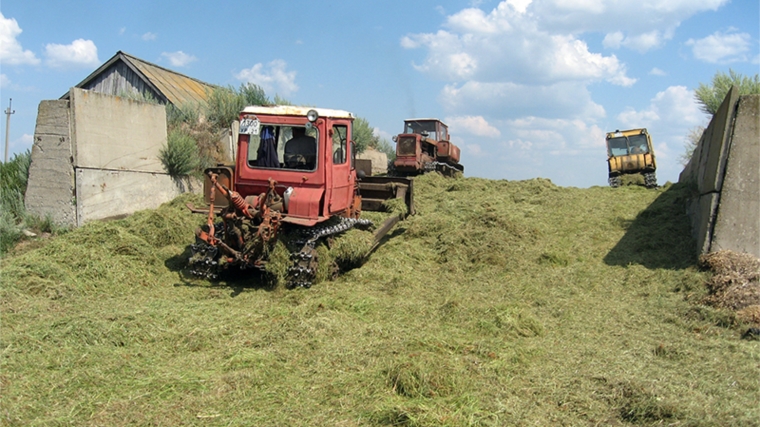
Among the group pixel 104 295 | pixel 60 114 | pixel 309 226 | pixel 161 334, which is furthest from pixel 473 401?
pixel 60 114

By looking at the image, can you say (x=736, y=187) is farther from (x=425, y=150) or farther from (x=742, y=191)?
(x=425, y=150)

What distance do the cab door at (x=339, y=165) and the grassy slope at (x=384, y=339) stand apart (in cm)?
113

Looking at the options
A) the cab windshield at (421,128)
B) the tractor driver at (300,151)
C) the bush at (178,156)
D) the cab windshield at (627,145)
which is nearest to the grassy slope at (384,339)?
the tractor driver at (300,151)

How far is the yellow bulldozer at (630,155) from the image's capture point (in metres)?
20.7

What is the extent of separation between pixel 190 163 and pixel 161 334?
727 cm

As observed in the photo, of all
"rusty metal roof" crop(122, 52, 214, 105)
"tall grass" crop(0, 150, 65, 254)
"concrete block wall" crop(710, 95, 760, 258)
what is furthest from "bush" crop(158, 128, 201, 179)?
"concrete block wall" crop(710, 95, 760, 258)

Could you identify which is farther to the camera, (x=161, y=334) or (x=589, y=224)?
(x=589, y=224)

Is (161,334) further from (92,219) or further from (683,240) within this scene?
(683,240)

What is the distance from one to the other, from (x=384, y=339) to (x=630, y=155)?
1864 cm

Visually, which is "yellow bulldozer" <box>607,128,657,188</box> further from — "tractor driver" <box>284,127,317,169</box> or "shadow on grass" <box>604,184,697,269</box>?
"tractor driver" <box>284,127,317,169</box>

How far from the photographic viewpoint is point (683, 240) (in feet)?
28.9

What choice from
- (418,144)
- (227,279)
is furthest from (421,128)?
(227,279)

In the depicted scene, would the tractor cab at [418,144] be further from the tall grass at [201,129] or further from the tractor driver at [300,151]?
the tractor driver at [300,151]

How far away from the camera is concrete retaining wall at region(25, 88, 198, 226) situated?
930 cm
